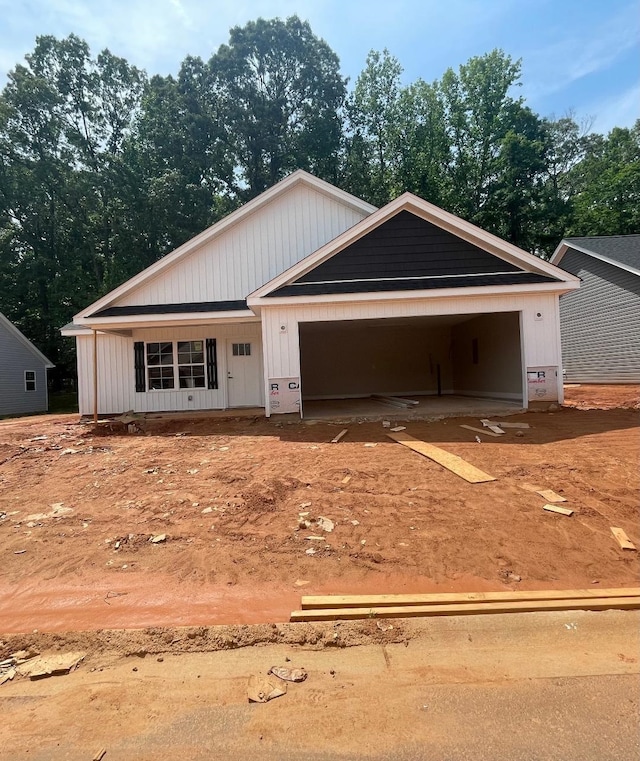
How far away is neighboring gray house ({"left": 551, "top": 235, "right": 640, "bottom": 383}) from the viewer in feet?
58.2

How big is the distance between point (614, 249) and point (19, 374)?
29.5 m

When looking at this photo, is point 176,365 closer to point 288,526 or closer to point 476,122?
point 288,526

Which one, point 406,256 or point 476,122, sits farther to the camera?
point 476,122

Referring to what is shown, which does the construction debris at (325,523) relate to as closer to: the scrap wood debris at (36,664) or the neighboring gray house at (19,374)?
the scrap wood debris at (36,664)

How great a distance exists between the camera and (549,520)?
4621 mm

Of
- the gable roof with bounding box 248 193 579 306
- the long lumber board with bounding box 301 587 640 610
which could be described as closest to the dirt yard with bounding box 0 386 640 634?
the long lumber board with bounding box 301 587 640 610

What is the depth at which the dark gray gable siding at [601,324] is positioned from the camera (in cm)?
1778

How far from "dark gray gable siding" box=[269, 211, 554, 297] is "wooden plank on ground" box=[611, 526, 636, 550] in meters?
7.14

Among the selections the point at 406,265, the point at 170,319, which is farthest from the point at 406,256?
the point at 170,319

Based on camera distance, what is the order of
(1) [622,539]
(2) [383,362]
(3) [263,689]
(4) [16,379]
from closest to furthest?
(3) [263,689], (1) [622,539], (2) [383,362], (4) [16,379]

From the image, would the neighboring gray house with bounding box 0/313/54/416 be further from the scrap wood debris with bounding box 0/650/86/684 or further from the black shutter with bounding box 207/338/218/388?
the scrap wood debris with bounding box 0/650/86/684

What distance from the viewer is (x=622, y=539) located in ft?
13.9

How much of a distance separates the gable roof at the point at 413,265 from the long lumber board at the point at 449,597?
7999mm

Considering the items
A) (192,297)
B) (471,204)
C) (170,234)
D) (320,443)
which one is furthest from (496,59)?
(320,443)
